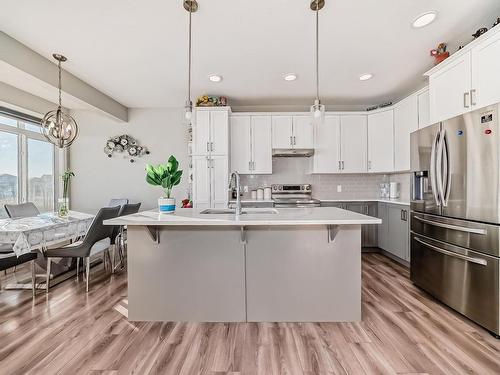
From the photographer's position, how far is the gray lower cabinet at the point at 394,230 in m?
3.48

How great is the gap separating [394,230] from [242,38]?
3306 millimetres

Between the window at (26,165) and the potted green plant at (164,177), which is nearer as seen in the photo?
the potted green plant at (164,177)

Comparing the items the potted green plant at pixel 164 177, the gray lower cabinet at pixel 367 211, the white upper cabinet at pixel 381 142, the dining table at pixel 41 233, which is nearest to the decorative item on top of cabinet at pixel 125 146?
the dining table at pixel 41 233

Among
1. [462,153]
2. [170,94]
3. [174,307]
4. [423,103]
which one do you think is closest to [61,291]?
[174,307]

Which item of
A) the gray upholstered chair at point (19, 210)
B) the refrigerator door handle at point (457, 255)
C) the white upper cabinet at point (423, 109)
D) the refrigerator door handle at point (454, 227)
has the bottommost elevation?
the refrigerator door handle at point (457, 255)

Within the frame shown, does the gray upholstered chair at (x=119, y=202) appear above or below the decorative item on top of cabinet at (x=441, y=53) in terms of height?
below

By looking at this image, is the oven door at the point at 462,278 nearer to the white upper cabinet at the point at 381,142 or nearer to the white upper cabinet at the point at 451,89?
the white upper cabinet at the point at 451,89

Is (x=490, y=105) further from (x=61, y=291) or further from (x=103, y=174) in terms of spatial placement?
(x=103, y=174)

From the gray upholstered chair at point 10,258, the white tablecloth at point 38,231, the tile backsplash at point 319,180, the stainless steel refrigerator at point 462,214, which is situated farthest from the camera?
the tile backsplash at point 319,180

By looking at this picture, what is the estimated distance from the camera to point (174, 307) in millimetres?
2121

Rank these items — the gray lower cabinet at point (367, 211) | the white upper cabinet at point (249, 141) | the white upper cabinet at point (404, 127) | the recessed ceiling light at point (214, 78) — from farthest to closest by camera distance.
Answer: the white upper cabinet at point (249, 141) < the gray lower cabinet at point (367, 211) < the white upper cabinet at point (404, 127) < the recessed ceiling light at point (214, 78)

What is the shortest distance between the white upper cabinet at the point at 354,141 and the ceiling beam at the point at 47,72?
4.00 meters

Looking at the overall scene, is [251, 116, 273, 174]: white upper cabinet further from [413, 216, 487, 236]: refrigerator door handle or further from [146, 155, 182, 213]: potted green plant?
[413, 216, 487, 236]: refrigerator door handle

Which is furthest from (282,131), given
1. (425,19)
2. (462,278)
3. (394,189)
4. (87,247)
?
(87,247)
